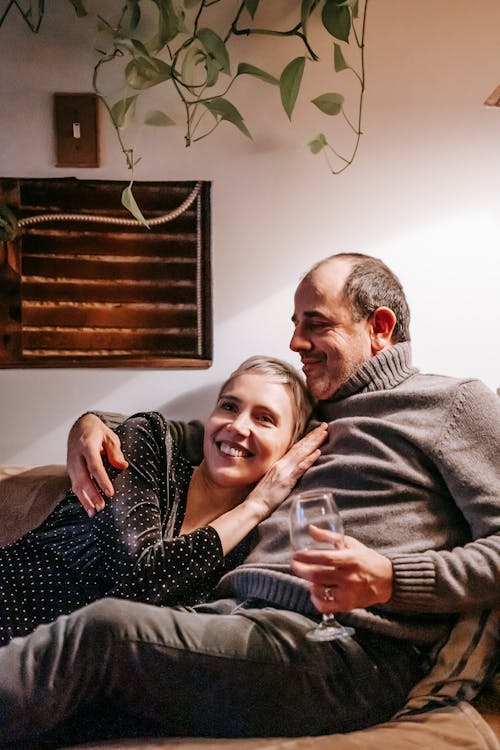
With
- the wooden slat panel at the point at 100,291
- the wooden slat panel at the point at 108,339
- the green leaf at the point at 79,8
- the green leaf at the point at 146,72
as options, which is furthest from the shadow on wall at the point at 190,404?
the green leaf at the point at 79,8

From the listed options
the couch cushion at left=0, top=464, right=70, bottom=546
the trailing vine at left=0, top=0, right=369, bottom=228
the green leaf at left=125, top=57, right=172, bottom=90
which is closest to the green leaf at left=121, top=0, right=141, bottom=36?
the trailing vine at left=0, top=0, right=369, bottom=228

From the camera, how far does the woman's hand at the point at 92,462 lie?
5.36 ft

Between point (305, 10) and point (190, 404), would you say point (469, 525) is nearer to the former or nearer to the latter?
point (190, 404)

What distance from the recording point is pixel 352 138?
2217 millimetres

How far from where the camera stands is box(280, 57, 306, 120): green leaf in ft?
6.70

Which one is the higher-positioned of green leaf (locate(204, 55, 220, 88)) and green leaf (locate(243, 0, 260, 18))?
green leaf (locate(243, 0, 260, 18))

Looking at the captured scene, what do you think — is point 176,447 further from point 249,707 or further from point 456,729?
point 456,729

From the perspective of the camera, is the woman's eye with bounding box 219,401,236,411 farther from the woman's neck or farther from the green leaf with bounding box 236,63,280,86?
the green leaf with bounding box 236,63,280,86

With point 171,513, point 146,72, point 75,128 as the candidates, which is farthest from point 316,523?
point 75,128

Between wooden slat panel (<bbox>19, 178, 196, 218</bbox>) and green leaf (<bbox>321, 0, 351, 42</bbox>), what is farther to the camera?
wooden slat panel (<bbox>19, 178, 196, 218</bbox>)

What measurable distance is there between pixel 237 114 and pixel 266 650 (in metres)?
1.39

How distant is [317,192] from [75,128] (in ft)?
2.37

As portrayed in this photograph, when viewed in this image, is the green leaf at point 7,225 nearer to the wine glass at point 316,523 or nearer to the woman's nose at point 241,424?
the woman's nose at point 241,424

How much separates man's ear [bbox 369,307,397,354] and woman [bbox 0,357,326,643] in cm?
22
